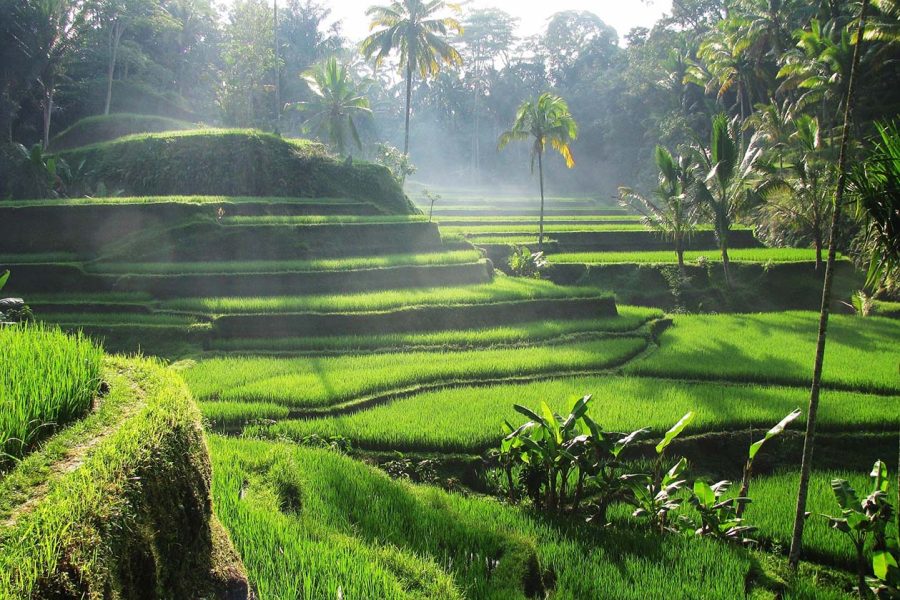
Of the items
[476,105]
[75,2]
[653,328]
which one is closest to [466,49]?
[476,105]

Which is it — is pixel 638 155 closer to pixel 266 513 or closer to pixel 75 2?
pixel 75 2

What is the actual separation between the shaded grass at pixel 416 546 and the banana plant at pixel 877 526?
25.2 inches

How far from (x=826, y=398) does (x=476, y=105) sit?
123 feet

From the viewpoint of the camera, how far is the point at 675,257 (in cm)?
1605

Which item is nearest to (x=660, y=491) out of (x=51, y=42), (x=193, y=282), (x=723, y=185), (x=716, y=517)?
(x=716, y=517)

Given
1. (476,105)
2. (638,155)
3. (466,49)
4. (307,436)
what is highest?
(466,49)

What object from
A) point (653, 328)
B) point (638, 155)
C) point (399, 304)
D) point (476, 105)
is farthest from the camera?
point (476, 105)

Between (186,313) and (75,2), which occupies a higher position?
(75,2)

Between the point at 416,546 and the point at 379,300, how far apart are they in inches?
260

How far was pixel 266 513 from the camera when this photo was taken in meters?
3.65

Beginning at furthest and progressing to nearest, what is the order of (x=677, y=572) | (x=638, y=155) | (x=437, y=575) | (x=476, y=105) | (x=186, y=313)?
(x=476, y=105)
(x=638, y=155)
(x=186, y=313)
(x=677, y=572)
(x=437, y=575)

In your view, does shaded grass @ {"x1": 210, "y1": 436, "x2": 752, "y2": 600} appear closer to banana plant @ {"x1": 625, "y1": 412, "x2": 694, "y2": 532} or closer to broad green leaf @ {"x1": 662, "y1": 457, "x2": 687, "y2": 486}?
banana plant @ {"x1": 625, "y1": 412, "x2": 694, "y2": 532}

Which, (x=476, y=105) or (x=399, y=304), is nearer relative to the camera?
(x=399, y=304)

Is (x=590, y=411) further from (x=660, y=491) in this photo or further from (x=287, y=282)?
(x=287, y=282)
